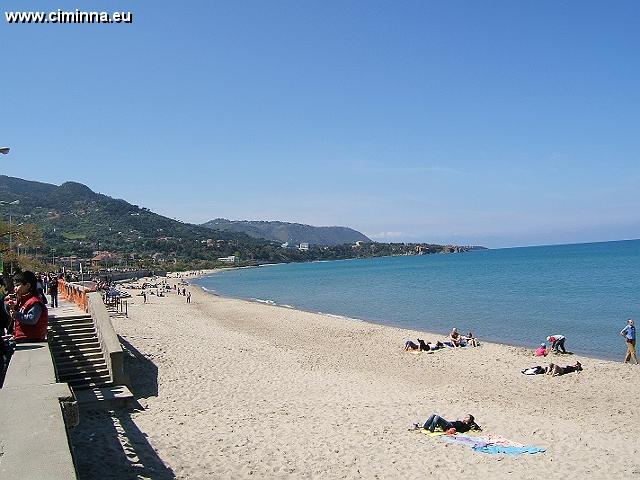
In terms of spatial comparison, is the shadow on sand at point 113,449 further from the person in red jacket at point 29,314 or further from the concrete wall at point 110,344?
the person in red jacket at point 29,314

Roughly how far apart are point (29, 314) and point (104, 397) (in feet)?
8.02

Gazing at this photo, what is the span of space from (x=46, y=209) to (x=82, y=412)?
208 meters

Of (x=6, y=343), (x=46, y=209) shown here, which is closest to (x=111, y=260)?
(x=46, y=209)

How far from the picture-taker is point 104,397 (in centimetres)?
1010

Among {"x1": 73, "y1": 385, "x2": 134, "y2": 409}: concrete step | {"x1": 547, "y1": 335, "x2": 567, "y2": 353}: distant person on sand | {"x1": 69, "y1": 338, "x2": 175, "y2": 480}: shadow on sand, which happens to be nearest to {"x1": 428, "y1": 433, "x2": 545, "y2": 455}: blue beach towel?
{"x1": 69, "y1": 338, "x2": 175, "y2": 480}: shadow on sand

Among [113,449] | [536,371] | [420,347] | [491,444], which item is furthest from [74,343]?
[420,347]

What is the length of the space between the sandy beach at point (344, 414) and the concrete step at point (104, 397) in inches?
9.0

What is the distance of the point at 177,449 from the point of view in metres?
8.37

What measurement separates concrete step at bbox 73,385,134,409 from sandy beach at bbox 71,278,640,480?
23cm

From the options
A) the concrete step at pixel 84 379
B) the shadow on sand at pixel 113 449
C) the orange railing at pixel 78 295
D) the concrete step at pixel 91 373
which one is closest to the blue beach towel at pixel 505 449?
the shadow on sand at pixel 113 449

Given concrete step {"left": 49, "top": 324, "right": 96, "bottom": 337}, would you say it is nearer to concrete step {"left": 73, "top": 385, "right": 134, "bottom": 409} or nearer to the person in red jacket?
concrete step {"left": 73, "top": 385, "right": 134, "bottom": 409}

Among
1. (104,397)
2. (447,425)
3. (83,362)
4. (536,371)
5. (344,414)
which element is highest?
(83,362)

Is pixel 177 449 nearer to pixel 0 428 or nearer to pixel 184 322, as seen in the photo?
pixel 0 428

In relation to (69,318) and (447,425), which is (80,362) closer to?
(69,318)
